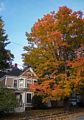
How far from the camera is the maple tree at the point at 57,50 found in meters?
44.8

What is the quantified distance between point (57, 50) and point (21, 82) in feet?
50.9

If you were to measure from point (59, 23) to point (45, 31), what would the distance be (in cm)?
257

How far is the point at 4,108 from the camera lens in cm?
3691

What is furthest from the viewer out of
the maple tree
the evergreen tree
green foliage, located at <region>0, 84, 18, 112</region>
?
the evergreen tree

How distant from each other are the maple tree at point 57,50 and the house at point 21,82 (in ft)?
31.5

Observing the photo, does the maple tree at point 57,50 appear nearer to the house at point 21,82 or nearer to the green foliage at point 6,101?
the green foliage at point 6,101

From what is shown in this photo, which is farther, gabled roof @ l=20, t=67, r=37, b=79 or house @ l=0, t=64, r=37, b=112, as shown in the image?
gabled roof @ l=20, t=67, r=37, b=79

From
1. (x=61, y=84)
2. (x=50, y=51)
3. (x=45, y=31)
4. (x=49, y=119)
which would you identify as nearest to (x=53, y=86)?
(x=61, y=84)

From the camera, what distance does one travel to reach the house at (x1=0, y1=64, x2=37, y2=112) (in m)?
56.7

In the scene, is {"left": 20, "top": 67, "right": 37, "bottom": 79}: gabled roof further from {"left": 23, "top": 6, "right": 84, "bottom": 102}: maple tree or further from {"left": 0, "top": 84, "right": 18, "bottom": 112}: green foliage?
{"left": 0, "top": 84, "right": 18, "bottom": 112}: green foliage

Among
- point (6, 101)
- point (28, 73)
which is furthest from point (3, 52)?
point (6, 101)

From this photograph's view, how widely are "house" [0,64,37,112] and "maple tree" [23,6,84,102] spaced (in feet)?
31.5

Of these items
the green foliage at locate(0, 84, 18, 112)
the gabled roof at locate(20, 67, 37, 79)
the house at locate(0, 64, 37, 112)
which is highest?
the gabled roof at locate(20, 67, 37, 79)

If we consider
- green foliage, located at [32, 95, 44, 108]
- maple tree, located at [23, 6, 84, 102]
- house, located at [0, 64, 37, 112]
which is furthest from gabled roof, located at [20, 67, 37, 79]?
maple tree, located at [23, 6, 84, 102]
